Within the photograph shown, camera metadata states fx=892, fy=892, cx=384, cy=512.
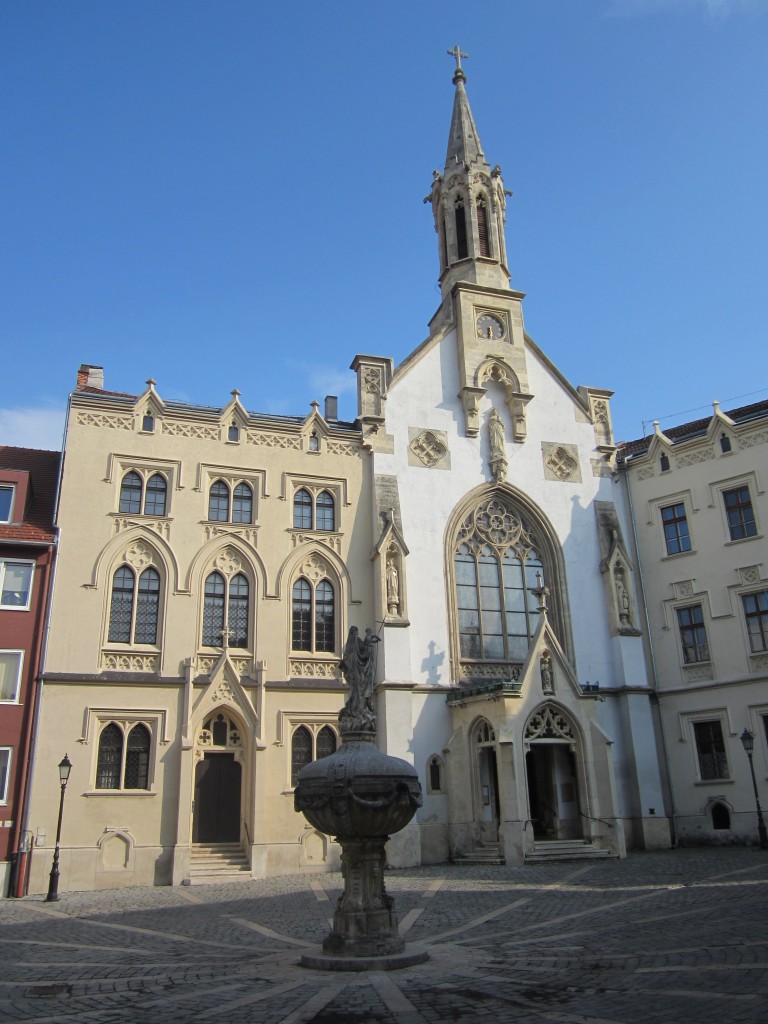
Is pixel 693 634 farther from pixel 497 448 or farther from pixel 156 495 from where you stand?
pixel 156 495

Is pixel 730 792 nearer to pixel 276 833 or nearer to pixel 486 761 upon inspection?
pixel 486 761

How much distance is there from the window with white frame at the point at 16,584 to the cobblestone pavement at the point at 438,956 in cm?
779

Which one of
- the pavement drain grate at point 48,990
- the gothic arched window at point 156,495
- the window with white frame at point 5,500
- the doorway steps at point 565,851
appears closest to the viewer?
the pavement drain grate at point 48,990

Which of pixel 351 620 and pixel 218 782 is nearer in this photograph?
pixel 218 782

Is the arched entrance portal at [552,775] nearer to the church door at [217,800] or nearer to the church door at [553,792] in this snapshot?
the church door at [553,792]

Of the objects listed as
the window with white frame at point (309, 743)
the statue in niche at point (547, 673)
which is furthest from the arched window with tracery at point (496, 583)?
the window with white frame at point (309, 743)

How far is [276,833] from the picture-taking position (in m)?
25.1

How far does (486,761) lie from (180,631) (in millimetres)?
10048

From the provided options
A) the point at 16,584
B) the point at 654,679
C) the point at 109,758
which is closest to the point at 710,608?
the point at 654,679

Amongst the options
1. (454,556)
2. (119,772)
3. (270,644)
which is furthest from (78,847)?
(454,556)

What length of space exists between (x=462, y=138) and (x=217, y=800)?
27336mm

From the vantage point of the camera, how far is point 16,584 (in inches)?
974

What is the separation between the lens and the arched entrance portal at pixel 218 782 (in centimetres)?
2523

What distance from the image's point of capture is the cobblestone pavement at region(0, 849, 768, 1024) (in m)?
8.66
